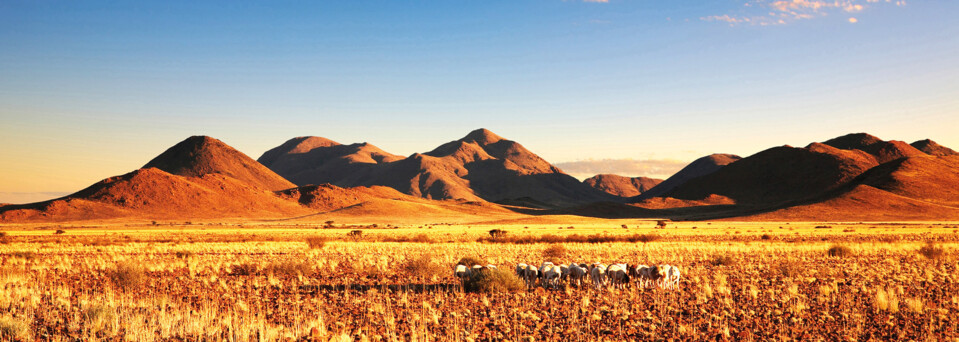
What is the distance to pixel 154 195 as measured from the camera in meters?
130

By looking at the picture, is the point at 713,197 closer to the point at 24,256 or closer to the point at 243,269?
the point at 243,269

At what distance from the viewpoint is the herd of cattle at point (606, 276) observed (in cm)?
1659

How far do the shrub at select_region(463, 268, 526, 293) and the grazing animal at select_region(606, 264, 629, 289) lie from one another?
2366 mm

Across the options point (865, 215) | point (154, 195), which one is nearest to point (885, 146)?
point (865, 215)

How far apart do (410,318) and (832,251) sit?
24.0 metres

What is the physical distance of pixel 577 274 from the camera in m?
16.9

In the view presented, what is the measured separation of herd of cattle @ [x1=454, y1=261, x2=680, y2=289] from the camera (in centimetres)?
1659

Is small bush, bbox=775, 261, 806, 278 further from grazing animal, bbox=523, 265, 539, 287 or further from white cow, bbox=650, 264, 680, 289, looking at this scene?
grazing animal, bbox=523, 265, 539, 287

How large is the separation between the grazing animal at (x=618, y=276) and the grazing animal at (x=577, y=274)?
2.14ft

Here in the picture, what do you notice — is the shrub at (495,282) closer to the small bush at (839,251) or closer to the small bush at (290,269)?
the small bush at (290,269)

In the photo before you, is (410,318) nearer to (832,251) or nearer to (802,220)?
(832,251)

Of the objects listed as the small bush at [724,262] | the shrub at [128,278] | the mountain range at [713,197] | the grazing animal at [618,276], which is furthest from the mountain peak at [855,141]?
the shrub at [128,278]

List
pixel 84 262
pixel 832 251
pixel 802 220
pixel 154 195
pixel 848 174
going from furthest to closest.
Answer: pixel 848 174, pixel 154 195, pixel 802 220, pixel 832 251, pixel 84 262

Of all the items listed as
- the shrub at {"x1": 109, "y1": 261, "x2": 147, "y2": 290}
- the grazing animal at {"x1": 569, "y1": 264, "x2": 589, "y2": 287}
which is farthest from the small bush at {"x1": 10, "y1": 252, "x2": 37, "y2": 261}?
the grazing animal at {"x1": 569, "y1": 264, "x2": 589, "y2": 287}
